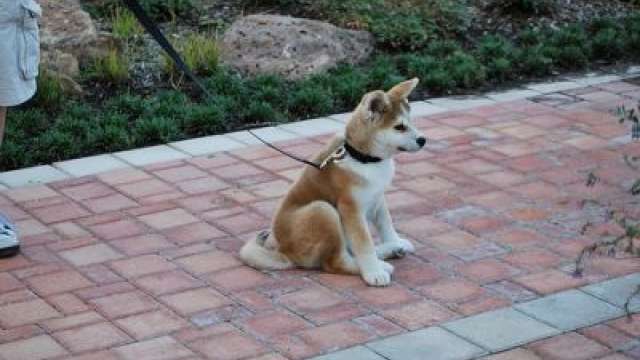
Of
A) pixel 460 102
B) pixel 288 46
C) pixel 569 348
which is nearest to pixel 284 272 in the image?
pixel 569 348

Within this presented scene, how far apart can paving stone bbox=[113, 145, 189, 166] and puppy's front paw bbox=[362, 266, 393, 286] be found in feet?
7.13

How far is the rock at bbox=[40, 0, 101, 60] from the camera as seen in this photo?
8320 mm

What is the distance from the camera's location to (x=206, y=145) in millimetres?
7285

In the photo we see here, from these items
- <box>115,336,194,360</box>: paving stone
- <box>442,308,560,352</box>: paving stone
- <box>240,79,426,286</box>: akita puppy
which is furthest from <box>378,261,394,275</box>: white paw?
<box>115,336,194,360</box>: paving stone

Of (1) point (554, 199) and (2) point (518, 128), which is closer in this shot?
(1) point (554, 199)

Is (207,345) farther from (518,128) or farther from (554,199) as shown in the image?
(518,128)

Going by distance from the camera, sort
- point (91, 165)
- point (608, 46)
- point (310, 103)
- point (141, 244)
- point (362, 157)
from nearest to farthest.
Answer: point (362, 157) < point (141, 244) < point (91, 165) < point (310, 103) < point (608, 46)

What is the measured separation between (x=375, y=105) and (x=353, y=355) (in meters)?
1.17

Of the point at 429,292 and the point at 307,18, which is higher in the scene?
the point at 307,18

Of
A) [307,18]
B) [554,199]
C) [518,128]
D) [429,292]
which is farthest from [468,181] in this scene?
[307,18]

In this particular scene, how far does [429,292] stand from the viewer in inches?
206

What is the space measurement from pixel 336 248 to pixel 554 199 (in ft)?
5.37

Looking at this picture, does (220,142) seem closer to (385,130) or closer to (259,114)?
(259,114)

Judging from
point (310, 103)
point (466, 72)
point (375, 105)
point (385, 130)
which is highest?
point (375, 105)
